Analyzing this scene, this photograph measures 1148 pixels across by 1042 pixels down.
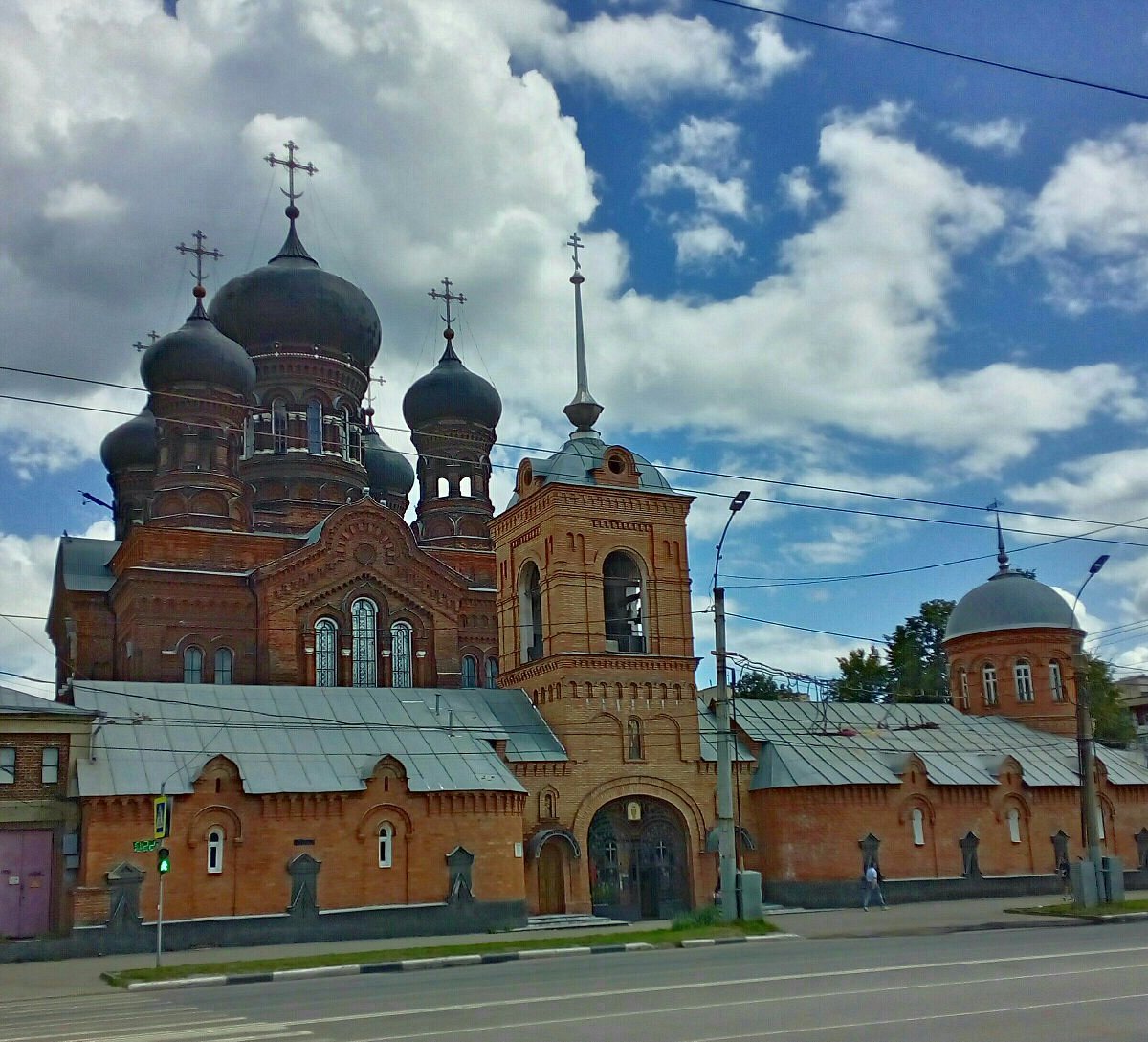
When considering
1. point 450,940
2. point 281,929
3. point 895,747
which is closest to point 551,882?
point 450,940

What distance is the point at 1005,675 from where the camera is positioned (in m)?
41.1

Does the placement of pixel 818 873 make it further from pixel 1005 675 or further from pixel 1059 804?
pixel 1005 675

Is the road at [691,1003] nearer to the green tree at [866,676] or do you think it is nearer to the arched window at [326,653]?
the arched window at [326,653]

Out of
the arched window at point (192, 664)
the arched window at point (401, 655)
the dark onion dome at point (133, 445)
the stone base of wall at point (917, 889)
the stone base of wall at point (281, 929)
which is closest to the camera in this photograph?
the stone base of wall at point (281, 929)

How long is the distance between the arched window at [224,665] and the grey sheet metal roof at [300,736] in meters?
6.79

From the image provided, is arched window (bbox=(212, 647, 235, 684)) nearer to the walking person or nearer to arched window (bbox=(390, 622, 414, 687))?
arched window (bbox=(390, 622, 414, 687))

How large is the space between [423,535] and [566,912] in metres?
21.3

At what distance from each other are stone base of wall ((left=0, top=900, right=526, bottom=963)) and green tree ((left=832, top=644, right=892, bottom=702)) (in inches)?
986

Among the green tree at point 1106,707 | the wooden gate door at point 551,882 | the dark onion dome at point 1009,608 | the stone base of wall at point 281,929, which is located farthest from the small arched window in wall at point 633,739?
the green tree at point 1106,707

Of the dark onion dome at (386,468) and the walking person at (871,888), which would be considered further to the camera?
the dark onion dome at (386,468)

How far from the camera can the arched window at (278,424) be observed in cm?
4409

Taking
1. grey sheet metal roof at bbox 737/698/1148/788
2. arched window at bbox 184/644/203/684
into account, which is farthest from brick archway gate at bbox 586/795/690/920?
arched window at bbox 184/644/203/684

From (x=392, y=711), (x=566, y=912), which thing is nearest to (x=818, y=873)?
(x=566, y=912)

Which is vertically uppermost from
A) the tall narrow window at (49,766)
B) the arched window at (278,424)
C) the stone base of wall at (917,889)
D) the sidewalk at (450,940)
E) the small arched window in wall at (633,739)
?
the arched window at (278,424)
